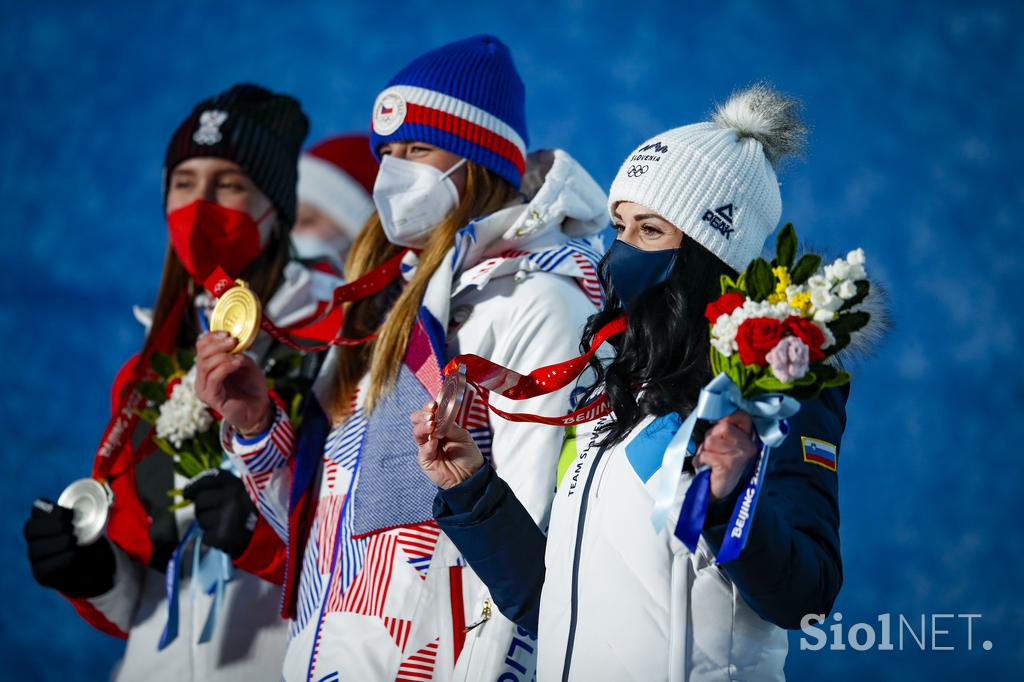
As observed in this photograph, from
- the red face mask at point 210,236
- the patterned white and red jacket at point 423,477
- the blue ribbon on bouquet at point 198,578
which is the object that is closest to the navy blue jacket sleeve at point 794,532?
the patterned white and red jacket at point 423,477

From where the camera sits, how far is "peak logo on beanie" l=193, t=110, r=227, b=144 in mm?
2605

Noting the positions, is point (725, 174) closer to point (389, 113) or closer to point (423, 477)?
point (423, 477)

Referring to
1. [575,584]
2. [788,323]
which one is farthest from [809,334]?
[575,584]

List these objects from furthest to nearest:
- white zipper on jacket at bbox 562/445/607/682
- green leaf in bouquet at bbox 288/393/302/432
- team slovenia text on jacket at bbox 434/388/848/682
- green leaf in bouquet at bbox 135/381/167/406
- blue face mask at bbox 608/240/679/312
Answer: green leaf in bouquet at bbox 135/381/167/406 < green leaf in bouquet at bbox 288/393/302/432 < blue face mask at bbox 608/240/679/312 < white zipper on jacket at bbox 562/445/607/682 < team slovenia text on jacket at bbox 434/388/848/682

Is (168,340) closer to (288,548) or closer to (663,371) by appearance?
(288,548)

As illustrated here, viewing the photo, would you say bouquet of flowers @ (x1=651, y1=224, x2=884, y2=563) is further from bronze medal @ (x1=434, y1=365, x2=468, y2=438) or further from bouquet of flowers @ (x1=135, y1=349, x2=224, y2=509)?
bouquet of flowers @ (x1=135, y1=349, x2=224, y2=509)

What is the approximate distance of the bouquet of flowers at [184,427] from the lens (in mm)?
2348

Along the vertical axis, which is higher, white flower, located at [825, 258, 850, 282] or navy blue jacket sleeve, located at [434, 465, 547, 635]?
white flower, located at [825, 258, 850, 282]

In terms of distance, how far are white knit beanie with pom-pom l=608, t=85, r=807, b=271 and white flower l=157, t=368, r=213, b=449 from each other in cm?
110

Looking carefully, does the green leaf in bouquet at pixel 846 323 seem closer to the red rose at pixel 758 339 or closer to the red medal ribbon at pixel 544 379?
the red rose at pixel 758 339

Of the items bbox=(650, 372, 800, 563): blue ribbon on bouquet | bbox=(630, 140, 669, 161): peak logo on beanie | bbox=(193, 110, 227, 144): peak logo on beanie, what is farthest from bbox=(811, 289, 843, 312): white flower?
bbox=(193, 110, 227, 144): peak logo on beanie

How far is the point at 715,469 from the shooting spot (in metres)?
1.26

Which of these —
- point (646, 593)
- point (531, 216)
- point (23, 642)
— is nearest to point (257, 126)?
point (531, 216)

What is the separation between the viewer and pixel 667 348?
1.54m
